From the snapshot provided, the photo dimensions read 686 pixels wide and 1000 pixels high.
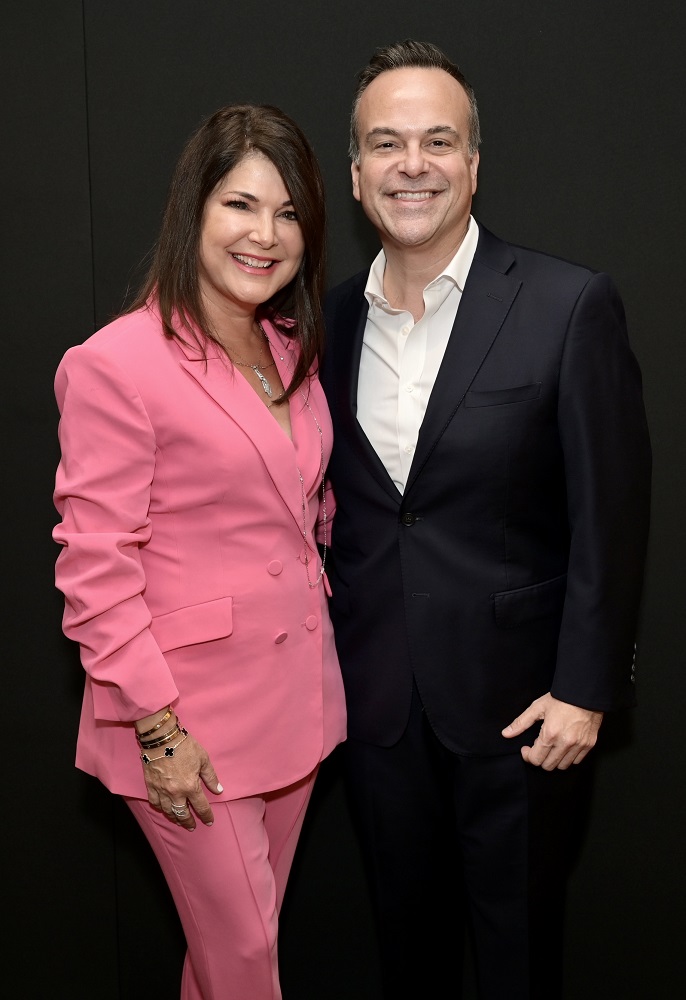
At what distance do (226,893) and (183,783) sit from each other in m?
0.26

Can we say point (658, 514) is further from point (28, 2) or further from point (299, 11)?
point (28, 2)

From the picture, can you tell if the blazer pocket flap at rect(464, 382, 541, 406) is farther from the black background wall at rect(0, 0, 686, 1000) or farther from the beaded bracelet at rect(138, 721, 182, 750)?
the beaded bracelet at rect(138, 721, 182, 750)

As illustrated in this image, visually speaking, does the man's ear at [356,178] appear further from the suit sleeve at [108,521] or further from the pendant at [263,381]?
the suit sleeve at [108,521]

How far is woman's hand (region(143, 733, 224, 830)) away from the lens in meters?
1.85

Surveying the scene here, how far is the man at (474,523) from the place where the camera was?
6.36ft

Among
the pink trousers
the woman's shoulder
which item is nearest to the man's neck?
the woman's shoulder

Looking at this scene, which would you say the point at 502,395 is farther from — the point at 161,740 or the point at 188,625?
the point at 161,740

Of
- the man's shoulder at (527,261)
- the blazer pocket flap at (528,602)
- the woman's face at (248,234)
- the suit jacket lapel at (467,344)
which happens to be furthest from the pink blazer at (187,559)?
the man's shoulder at (527,261)

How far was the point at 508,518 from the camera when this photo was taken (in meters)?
2.00

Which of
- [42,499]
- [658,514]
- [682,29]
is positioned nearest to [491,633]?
[658,514]

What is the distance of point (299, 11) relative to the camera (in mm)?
2393

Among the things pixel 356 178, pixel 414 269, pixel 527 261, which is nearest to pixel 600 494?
pixel 527 261

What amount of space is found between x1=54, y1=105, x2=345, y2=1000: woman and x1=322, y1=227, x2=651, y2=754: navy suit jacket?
15cm

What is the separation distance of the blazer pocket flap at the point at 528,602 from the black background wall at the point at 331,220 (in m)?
0.60
